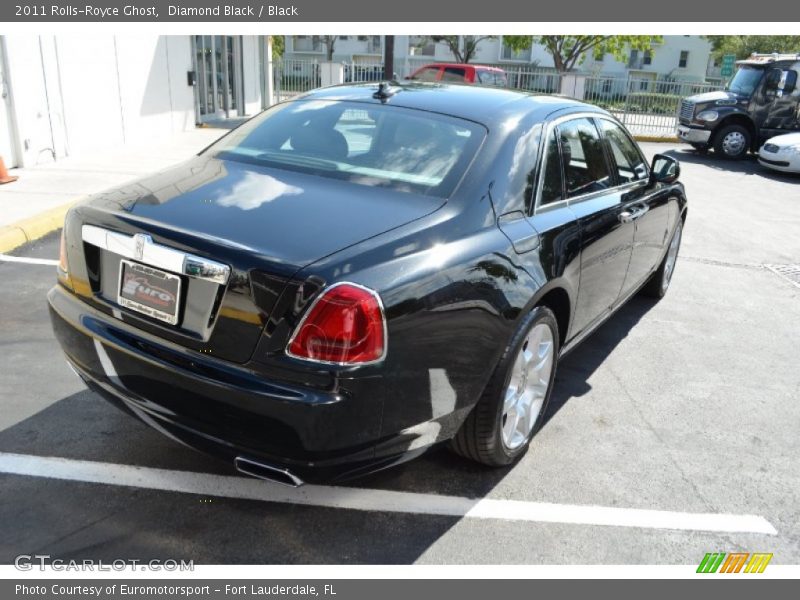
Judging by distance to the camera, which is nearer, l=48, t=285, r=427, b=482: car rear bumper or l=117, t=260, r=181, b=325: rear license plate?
l=48, t=285, r=427, b=482: car rear bumper

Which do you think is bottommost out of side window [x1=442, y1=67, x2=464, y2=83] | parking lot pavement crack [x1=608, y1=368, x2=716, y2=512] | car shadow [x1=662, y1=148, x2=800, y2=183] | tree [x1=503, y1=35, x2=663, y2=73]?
car shadow [x1=662, y1=148, x2=800, y2=183]

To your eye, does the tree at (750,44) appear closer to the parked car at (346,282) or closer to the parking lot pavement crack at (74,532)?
the parked car at (346,282)

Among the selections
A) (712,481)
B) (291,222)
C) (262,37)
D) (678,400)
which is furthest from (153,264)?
(262,37)

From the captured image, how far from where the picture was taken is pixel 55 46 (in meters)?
9.93

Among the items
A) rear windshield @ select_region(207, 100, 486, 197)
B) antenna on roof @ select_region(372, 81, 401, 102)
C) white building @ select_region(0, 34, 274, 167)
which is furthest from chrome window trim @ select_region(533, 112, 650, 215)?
white building @ select_region(0, 34, 274, 167)

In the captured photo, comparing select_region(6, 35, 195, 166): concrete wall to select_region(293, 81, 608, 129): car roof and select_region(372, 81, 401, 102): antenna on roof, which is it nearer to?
select_region(293, 81, 608, 129): car roof

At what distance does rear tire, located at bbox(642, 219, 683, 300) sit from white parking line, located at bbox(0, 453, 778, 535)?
3068 millimetres

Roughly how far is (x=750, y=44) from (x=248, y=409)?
6707 centimetres

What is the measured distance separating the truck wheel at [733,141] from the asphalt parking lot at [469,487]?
13995 millimetres

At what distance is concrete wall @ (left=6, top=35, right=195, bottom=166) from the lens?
9.50 meters

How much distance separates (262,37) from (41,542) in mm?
19047

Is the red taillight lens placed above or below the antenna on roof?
below

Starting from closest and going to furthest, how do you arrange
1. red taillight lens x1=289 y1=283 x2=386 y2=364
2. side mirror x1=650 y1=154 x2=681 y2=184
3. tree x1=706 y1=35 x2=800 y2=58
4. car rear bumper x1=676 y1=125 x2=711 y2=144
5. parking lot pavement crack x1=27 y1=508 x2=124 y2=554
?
red taillight lens x1=289 y1=283 x2=386 y2=364 < parking lot pavement crack x1=27 y1=508 x2=124 y2=554 < side mirror x1=650 y1=154 x2=681 y2=184 < car rear bumper x1=676 y1=125 x2=711 y2=144 < tree x1=706 y1=35 x2=800 y2=58

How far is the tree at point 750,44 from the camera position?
51.2 meters
